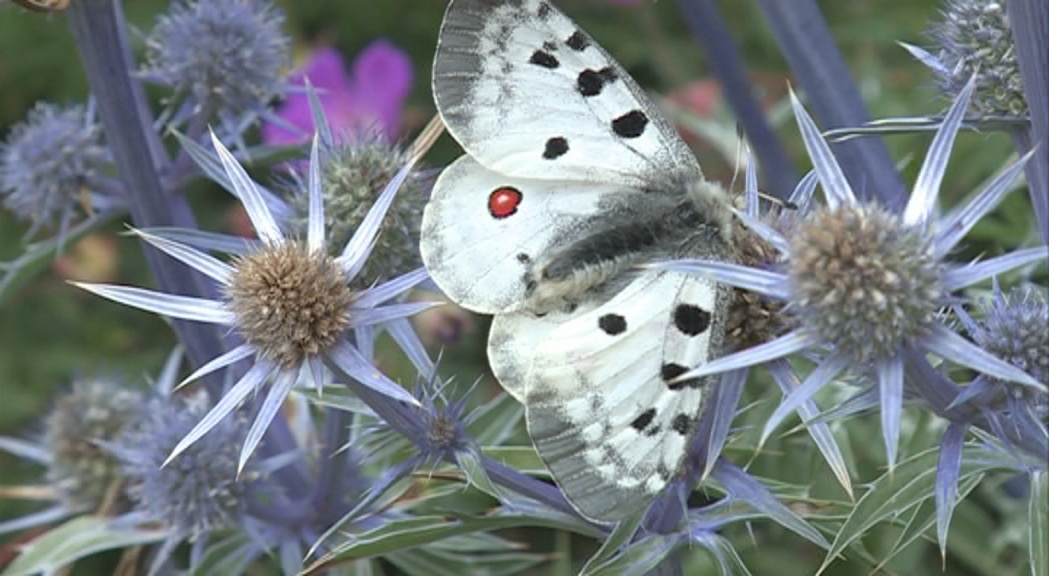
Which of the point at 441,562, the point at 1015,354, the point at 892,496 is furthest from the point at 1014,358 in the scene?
the point at 441,562

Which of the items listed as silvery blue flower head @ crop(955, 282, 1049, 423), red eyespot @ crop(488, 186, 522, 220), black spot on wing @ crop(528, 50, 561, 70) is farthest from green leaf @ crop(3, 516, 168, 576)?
silvery blue flower head @ crop(955, 282, 1049, 423)

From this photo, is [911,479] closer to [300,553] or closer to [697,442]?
[697,442]

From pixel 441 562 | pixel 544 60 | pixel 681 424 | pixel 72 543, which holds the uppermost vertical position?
pixel 544 60

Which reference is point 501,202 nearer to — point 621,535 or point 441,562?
point 621,535

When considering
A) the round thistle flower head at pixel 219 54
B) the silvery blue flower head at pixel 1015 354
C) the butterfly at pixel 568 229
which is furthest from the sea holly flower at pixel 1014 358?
the round thistle flower head at pixel 219 54

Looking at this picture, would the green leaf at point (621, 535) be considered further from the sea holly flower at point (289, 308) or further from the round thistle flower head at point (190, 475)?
the round thistle flower head at point (190, 475)

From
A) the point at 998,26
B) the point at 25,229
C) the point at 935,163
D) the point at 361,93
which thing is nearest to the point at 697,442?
the point at 935,163
